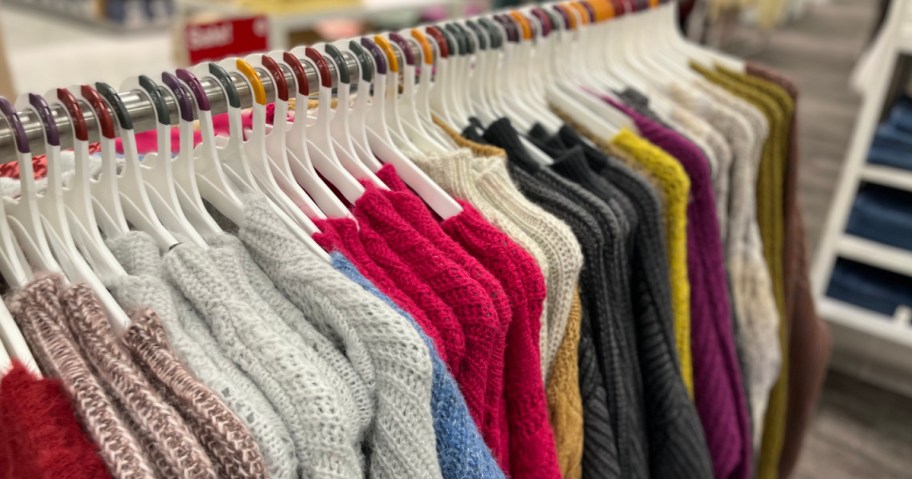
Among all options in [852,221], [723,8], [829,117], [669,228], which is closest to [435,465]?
[669,228]

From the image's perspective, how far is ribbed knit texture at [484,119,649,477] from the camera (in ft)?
2.52

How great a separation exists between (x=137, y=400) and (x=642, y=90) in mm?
889

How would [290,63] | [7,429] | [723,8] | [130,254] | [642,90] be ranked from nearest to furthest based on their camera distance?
1. [7,429]
2. [130,254]
3. [290,63]
4. [642,90]
5. [723,8]

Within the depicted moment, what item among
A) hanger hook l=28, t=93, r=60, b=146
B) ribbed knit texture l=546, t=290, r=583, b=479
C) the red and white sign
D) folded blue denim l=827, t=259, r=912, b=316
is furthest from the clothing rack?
folded blue denim l=827, t=259, r=912, b=316

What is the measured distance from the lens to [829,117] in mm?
4496

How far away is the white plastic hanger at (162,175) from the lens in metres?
0.60

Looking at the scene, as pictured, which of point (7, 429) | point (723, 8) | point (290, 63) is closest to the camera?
Answer: point (7, 429)

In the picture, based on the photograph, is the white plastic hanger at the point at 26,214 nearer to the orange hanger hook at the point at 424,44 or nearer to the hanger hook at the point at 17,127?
the hanger hook at the point at 17,127

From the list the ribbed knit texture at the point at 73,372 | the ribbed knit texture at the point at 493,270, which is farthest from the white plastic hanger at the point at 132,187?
the ribbed knit texture at the point at 493,270

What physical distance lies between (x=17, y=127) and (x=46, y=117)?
22 millimetres

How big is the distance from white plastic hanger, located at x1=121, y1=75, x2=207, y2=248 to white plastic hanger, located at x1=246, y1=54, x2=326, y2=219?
0.09 metres

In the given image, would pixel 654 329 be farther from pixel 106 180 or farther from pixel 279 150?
pixel 106 180

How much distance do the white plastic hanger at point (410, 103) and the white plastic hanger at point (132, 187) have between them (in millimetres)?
313

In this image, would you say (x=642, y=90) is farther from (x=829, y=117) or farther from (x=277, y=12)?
(x=829, y=117)
